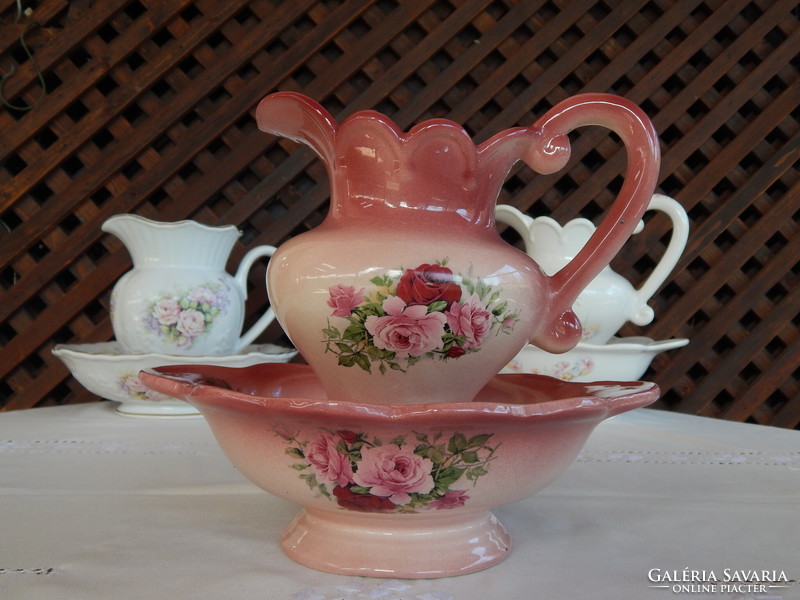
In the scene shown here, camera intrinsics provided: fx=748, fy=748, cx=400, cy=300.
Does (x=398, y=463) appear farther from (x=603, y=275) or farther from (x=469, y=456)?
(x=603, y=275)

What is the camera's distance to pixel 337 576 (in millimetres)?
328

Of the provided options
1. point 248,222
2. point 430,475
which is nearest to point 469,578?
point 430,475

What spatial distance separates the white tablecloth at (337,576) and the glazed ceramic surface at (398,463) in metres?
0.01

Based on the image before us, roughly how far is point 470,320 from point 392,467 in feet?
0.27

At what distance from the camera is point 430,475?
315mm

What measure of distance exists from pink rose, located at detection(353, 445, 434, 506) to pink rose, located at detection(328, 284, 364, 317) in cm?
7

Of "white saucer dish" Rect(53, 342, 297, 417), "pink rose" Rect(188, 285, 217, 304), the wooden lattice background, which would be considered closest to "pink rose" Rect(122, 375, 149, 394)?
"white saucer dish" Rect(53, 342, 297, 417)

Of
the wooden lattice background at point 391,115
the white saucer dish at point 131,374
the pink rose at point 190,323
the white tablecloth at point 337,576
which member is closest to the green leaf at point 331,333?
the white tablecloth at point 337,576

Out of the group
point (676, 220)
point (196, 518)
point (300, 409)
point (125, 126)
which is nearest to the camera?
point (300, 409)

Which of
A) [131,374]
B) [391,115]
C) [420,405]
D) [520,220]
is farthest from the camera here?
[391,115]

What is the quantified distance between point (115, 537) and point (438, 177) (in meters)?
0.24

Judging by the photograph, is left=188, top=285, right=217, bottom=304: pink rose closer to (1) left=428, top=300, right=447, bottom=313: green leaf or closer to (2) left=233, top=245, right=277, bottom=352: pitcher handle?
(2) left=233, top=245, right=277, bottom=352: pitcher handle

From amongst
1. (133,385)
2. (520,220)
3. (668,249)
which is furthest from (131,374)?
(668,249)

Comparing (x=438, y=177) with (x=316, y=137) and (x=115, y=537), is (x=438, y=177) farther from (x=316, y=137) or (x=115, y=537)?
(x=115, y=537)
